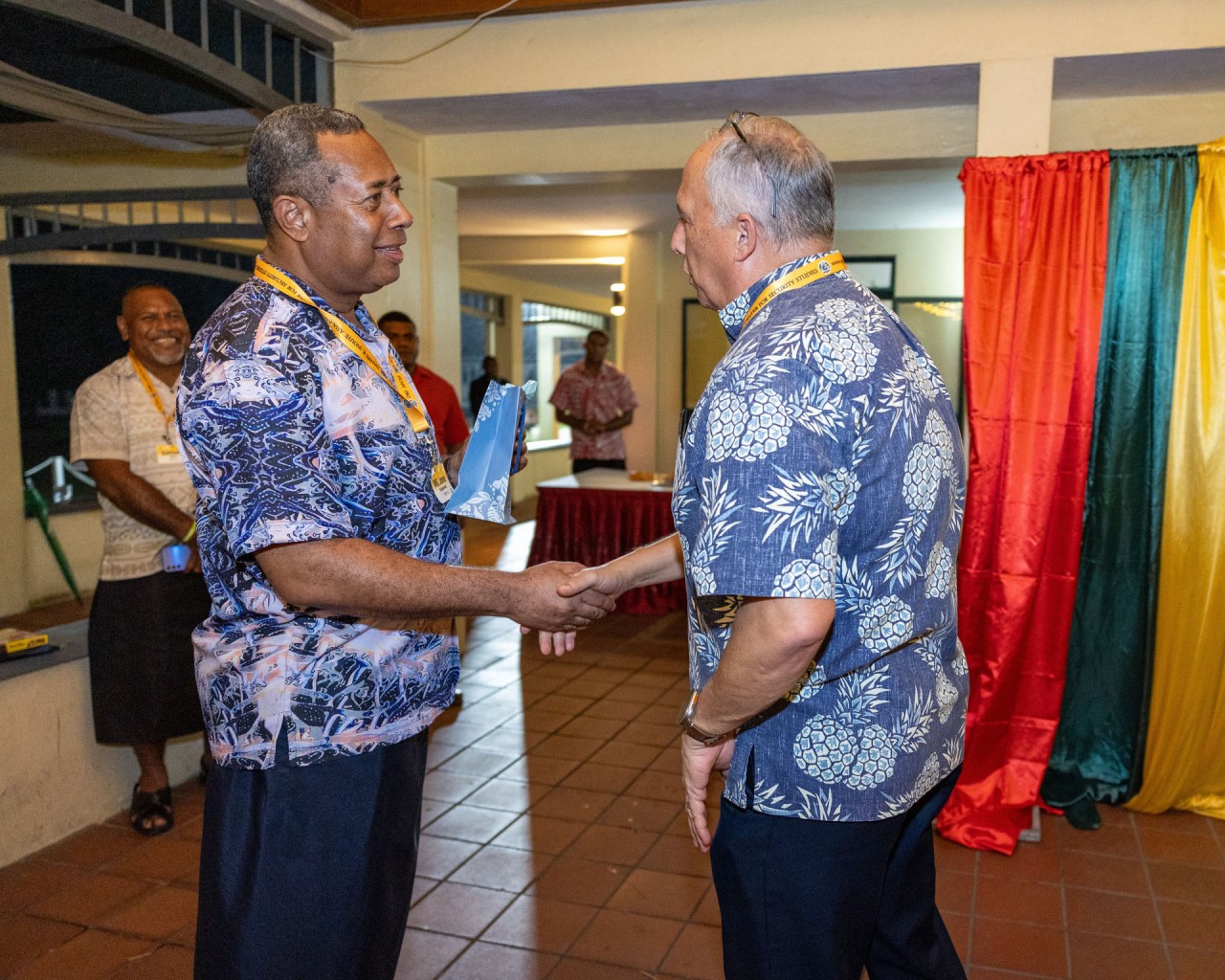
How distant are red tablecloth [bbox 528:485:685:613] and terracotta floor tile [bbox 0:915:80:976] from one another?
397 centimetres

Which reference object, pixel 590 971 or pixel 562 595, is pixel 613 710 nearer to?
pixel 590 971

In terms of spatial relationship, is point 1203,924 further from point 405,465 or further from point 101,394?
point 101,394

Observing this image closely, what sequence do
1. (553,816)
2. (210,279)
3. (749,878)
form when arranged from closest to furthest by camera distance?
1. (749,878)
2. (553,816)
3. (210,279)

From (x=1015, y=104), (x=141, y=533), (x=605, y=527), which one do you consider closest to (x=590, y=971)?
(x=141, y=533)

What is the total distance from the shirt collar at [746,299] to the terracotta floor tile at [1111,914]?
2.26 metres

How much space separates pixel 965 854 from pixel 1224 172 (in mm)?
2418

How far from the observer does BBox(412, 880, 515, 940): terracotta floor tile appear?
286 cm

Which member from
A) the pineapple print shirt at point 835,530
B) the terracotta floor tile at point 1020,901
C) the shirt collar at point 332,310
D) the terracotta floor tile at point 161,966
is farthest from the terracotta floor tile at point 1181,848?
the shirt collar at point 332,310

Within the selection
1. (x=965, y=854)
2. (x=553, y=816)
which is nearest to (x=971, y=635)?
(x=965, y=854)

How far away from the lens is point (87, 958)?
8.99ft

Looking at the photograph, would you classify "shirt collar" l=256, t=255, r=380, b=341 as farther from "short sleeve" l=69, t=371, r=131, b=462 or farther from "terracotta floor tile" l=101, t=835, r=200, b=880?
"terracotta floor tile" l=101, t=835, r=200, b=880

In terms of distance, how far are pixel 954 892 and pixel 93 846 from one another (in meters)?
2.76

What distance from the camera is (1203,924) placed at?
2.92m

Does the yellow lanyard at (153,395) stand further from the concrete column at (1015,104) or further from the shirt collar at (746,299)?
the concrete column at (1015,104)
